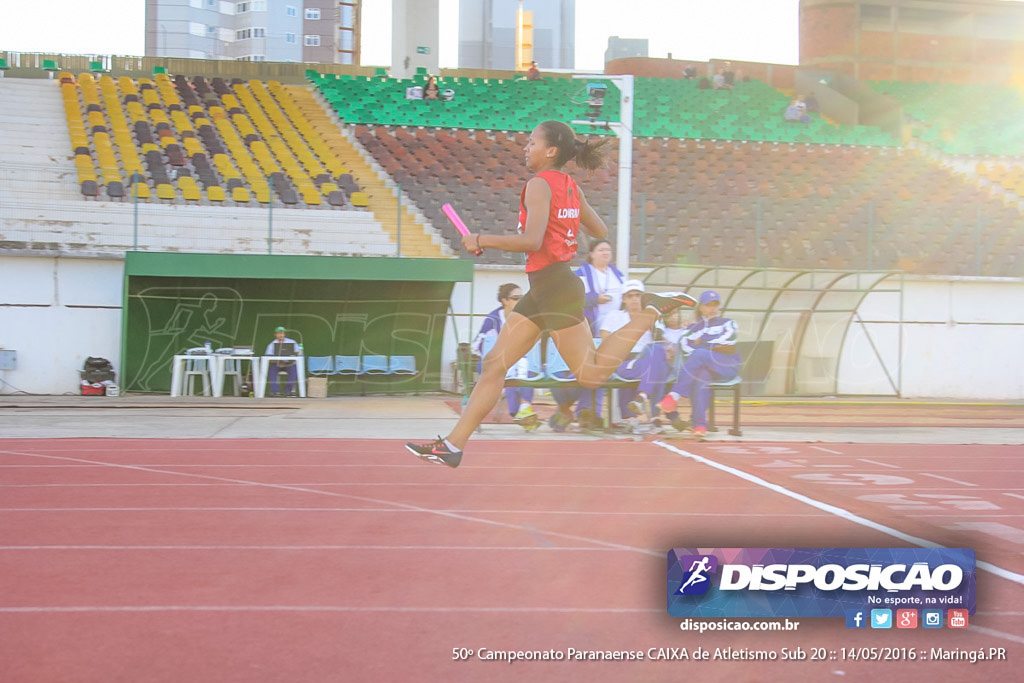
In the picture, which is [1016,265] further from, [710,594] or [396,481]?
[710,594]

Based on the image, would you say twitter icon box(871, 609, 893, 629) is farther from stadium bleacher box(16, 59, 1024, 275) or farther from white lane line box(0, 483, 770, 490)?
stadium bleacher box(16, 59, 1024, 275)

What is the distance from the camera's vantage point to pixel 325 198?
826 inches

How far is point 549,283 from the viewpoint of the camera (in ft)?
17.2

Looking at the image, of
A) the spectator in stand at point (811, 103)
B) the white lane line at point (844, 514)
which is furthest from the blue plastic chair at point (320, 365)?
the spectator in stand at point (811, 103)

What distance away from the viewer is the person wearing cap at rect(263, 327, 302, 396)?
17297 millimetres

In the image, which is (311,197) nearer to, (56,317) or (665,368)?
(56,317)

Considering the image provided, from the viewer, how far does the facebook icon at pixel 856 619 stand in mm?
3303

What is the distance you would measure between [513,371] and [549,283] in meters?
5.66

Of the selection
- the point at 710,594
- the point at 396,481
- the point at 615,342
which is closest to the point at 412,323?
the point at 396,481

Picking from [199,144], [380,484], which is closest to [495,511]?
[380,484]

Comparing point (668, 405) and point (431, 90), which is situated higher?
point (431, 90)

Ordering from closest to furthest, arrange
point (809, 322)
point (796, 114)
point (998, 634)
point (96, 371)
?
1. point (998, 634)
2. point (96, 371)
3. point (809, 322)
4. point (796, 114)

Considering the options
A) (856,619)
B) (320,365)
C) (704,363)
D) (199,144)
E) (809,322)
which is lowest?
(856,619)

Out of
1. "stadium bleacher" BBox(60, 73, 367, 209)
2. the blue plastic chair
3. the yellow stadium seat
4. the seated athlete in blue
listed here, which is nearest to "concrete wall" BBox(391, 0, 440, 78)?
"stadium bleacher" BBox(60, 73, 367, 209)
